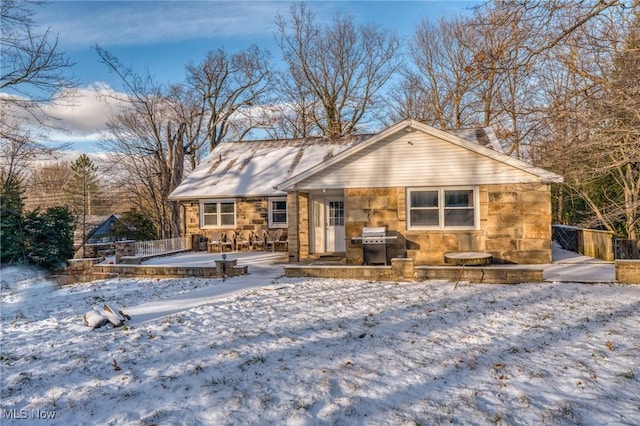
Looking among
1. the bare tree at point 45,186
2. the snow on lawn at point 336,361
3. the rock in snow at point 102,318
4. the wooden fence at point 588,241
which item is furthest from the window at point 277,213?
the wooden fence at point 588,241

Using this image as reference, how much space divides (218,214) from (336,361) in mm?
14215

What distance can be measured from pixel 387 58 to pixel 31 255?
27.5 m

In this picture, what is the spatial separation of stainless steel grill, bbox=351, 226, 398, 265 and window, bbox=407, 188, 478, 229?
1.16 meters

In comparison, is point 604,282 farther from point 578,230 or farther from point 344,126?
point 344,126

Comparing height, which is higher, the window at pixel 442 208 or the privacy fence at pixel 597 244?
the window at pixel 442 208

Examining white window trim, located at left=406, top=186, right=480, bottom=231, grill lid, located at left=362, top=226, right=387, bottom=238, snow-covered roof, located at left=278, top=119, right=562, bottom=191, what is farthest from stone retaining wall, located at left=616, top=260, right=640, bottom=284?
grill lid, located at left=362, top=226, right=387, bottom=238

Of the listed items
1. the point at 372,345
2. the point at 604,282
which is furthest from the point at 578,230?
the point at 372,345

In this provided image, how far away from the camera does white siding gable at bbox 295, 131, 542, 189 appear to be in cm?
1176

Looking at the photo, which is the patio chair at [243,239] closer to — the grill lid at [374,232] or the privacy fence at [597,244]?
the grill lid at [374,232]

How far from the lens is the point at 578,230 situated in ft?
48.1

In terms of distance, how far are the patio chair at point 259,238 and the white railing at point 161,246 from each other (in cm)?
308

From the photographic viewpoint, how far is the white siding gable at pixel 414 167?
38.6 ft

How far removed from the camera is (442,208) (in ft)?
39.5

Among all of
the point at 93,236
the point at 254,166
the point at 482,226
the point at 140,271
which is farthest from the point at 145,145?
the point at 482,226
